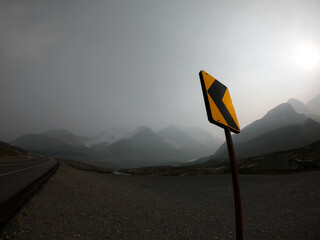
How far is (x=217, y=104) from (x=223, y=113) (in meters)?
0.23

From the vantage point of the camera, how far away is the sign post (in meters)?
2.88

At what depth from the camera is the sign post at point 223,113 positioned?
113 inches

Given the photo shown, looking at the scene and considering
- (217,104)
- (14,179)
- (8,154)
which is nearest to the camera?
(217,104)

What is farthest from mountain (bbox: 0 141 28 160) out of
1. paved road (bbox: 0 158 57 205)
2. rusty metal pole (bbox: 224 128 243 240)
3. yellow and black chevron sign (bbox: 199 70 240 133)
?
rusty metal pole (bbox: 224 128 243 240)

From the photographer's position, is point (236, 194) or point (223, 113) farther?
point (223, 113)

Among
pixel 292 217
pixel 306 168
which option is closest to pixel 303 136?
pixel 306 168

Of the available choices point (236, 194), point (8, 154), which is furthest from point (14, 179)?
point (8, 154)

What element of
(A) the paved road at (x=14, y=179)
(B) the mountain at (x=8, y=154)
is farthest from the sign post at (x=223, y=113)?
(B) the mountain at (x=8, y=154)

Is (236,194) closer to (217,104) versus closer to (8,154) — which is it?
(217,104)

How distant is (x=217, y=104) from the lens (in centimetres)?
332

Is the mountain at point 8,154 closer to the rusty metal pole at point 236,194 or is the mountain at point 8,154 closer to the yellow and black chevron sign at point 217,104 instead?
the yellow and black chevron sign at point 217,104

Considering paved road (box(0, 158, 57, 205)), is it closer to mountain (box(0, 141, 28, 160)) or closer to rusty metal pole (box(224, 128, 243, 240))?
rusty metal pole (box(224, 128, 243, 240))

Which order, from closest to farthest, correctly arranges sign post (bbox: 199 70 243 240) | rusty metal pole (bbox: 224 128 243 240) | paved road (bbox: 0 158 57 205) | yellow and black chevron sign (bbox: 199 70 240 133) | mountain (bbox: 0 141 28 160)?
rusty metal pole (bbox: 224 128 243 240)
sign post (bbox: 199 70 243 240)
yellow and black chevron sign (bbox: 199 70 240 133)
paved road (bbox: 0 158 57 205)
mountain (bbox: 0 141 28 160)

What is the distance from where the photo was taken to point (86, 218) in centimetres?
713
